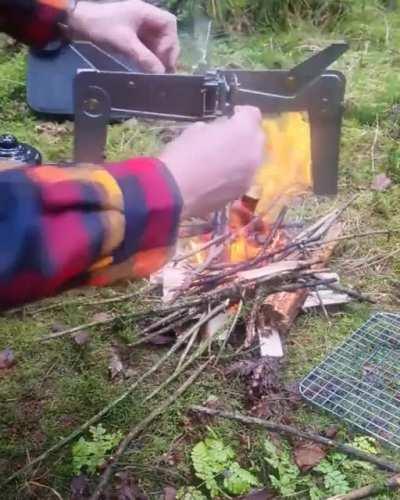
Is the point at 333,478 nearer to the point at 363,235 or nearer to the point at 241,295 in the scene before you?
the point at 241,295

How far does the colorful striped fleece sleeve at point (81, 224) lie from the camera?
1079 millimetres

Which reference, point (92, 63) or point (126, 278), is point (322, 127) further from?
point (126, 278)

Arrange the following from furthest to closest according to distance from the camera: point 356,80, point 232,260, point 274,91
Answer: point 356,80 → point 232,260 → point 274,91

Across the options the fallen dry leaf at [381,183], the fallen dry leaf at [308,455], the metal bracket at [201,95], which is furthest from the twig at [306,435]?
the fallen dry leaf at [381,183]

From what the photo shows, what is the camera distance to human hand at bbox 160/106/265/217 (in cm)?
122

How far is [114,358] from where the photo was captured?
220 cm

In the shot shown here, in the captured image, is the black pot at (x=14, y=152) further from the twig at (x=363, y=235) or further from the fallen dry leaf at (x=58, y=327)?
the twig at (x=363, y=235)

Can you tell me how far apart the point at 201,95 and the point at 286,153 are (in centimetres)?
62

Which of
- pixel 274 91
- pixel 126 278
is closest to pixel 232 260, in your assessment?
pixel 274 91

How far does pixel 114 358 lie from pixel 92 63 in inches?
34.4

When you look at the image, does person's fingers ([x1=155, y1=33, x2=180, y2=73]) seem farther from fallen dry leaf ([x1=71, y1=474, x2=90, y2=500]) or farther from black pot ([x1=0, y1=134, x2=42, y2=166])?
fallen dry leaf ([x1=71, y1=474, x2=90, y2=500])

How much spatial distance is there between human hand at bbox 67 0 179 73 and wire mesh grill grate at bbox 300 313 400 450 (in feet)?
3.28

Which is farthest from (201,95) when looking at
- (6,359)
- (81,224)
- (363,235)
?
(363,235)

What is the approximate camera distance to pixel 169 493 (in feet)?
5.86
